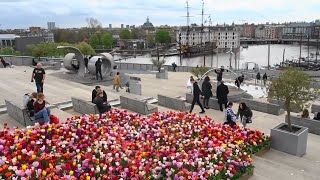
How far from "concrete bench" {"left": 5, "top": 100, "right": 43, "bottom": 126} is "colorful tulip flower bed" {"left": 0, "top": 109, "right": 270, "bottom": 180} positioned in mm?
1563

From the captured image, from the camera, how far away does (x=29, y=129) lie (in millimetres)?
8445

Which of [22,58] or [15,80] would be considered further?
[22,58]

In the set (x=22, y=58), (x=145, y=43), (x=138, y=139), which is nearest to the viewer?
(x=138, y=139)

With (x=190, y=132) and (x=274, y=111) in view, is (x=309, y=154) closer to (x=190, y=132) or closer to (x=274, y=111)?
(x=190, y=132)

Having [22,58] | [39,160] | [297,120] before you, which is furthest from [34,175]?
[22,58]

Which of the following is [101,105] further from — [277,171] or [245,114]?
[277,171]

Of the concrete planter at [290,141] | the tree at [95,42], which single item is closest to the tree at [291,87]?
the concrete planter at [290,141]

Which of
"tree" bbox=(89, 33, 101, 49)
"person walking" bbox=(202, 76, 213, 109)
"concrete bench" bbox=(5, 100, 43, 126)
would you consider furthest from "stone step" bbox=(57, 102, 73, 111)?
"tree" bbox=(89, 33, 101, 49)

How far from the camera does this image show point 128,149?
7.42m

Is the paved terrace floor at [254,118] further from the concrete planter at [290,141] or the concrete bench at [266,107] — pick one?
the concrete bench at [266,107]

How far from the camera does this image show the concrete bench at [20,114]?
1014 centimetres

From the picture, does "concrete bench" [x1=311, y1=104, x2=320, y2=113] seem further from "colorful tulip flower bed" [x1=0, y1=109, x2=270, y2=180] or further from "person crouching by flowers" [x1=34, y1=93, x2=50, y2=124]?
"person crouching by flowers" [x1=34, y1=93, x2=50, y2=124]

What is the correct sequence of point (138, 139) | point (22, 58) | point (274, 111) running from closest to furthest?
point (138, 139) → point (274, 111) → point (22, 58)

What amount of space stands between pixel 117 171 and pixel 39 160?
5.10 ft
